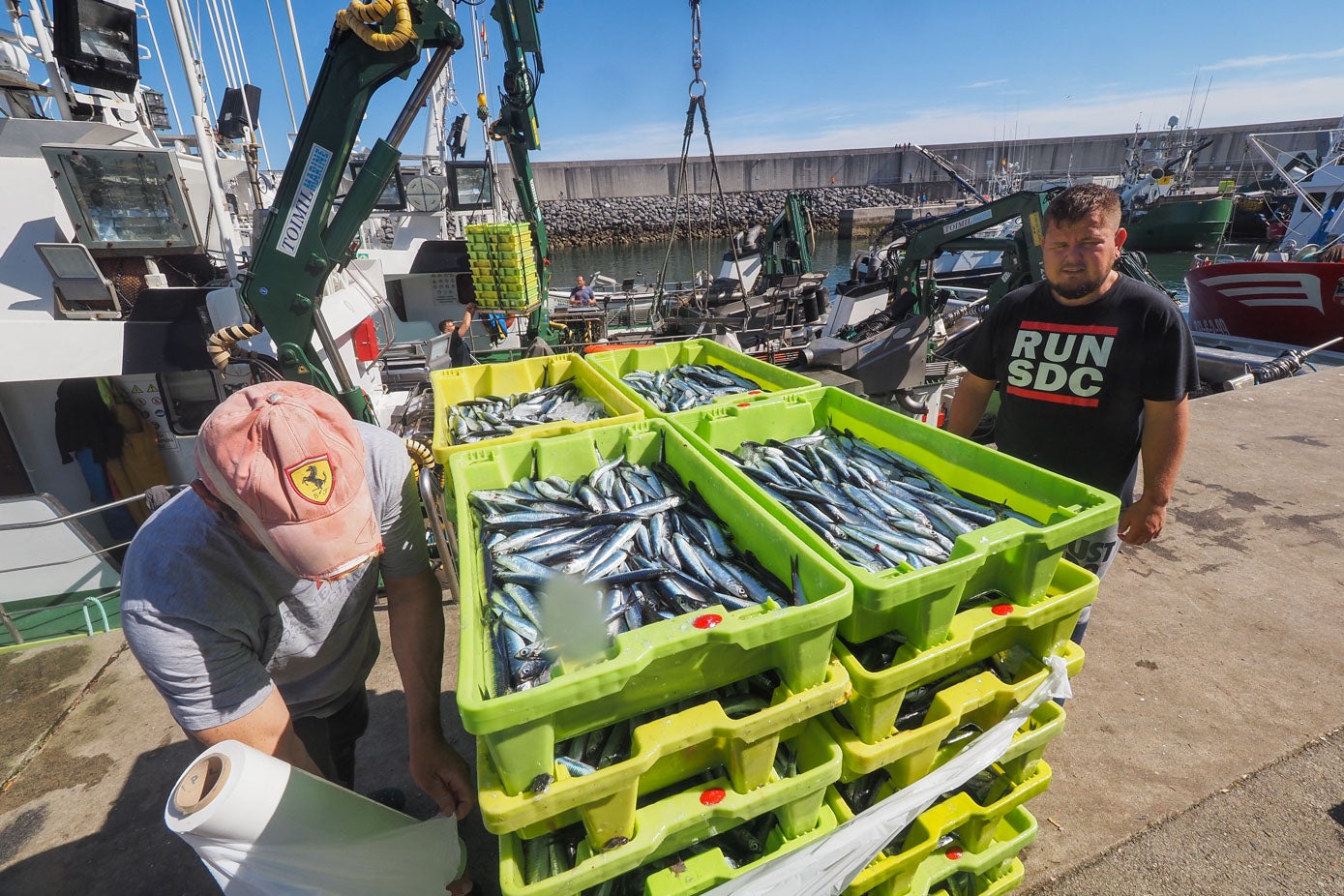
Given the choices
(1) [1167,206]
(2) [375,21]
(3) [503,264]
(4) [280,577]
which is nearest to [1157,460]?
(4) [280,577]

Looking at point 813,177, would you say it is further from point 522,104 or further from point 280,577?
point 280,577

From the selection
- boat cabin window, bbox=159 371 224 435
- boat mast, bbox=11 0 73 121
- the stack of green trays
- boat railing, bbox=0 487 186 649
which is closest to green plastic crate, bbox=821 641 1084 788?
the stack of green trays

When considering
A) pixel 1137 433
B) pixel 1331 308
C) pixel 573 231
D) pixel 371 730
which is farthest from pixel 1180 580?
pixel 573 231

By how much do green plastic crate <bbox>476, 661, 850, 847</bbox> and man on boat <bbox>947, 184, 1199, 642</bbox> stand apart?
7.34 feet

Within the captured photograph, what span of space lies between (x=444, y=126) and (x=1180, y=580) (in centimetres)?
1736

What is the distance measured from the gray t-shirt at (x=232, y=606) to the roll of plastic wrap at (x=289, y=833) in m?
0.24

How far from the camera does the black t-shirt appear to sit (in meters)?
2.88

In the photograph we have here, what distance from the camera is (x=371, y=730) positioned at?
355 cm

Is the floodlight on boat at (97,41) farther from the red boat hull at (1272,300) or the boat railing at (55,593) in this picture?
the red boat hull at (1272,300)

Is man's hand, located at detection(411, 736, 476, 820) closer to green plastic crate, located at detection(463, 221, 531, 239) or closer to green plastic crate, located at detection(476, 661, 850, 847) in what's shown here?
green plastic crate, located at detection(476, 661, 850, 847)

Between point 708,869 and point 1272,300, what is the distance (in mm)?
17418

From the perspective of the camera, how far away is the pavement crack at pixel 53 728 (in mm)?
3347

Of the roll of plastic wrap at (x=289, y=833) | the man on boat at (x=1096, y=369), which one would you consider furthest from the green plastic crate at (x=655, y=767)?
the man on boat at (x=1096, y=369)

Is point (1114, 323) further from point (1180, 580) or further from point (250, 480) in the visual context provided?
point (250, 480)
